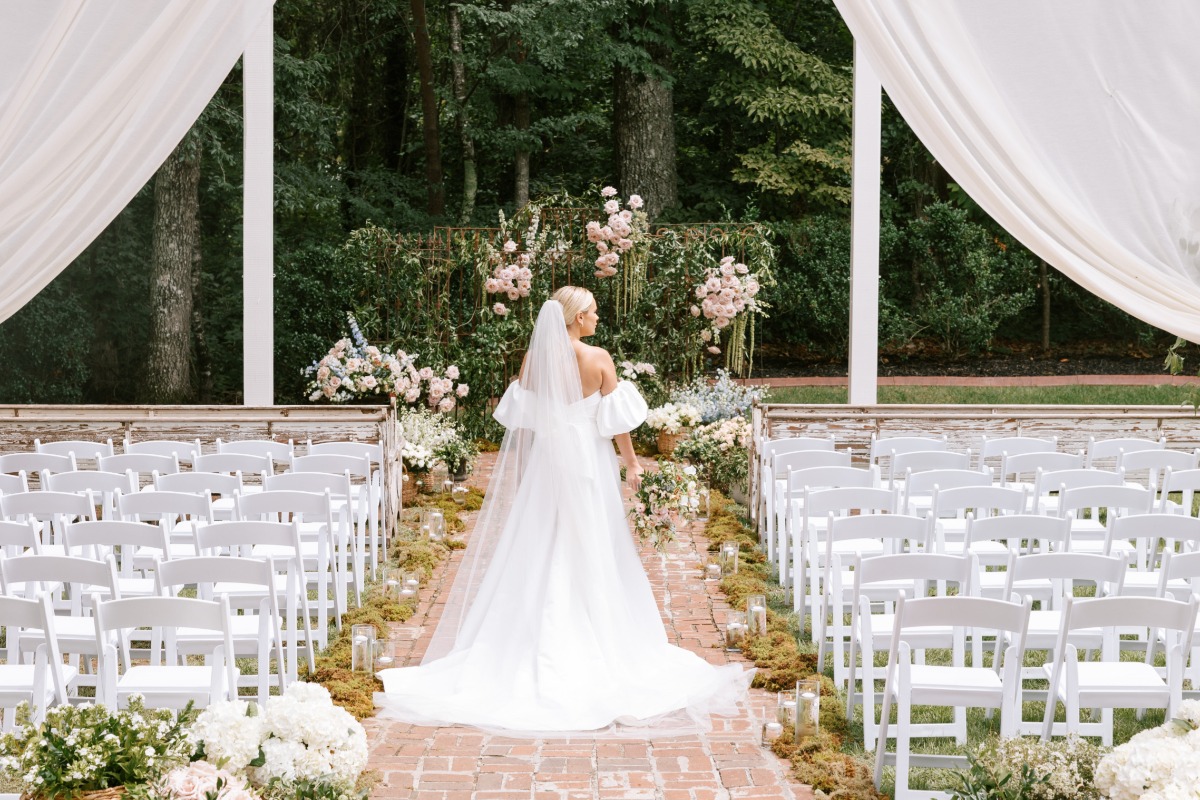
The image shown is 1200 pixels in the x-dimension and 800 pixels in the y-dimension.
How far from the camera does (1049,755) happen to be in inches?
119

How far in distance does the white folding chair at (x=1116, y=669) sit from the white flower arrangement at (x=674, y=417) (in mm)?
7323

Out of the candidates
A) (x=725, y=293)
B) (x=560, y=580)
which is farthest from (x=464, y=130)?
(x=560, y=580)

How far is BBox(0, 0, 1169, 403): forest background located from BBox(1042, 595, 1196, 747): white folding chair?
13092 mm

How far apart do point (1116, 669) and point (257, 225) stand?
364 inches

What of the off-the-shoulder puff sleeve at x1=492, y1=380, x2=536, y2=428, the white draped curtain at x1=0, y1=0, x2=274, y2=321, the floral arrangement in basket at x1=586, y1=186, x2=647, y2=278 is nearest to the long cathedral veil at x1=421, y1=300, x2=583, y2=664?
the off-the-shoulder puff sleeve at x1=492, y1=380, x2=536, y2=428

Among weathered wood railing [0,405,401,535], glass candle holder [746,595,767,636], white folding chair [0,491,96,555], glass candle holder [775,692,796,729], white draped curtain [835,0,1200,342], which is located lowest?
glass candle holder [775,692,796,729]

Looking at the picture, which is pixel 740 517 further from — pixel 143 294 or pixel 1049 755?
pixel 143 294

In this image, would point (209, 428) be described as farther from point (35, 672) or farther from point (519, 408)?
point (35, 672)

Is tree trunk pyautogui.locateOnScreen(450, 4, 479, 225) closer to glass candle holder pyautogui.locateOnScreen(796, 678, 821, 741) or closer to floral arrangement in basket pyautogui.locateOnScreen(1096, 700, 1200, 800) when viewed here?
glass candle holder pyautogui.locateOnScreen(796, 678, 821, 741)

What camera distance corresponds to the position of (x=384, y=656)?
6.02 m

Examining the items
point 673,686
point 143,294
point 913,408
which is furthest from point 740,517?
point 143,294

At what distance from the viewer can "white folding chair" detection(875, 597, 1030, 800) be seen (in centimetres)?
416

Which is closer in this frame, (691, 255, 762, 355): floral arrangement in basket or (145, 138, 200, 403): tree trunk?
(691, 255, 762, 355): floral arrangement in basket

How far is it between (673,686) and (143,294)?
11.1m
